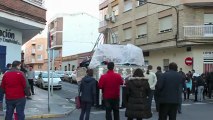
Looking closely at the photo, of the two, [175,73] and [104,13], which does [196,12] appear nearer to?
[104,13]

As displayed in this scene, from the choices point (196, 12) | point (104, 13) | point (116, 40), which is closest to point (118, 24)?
point (116, 40)

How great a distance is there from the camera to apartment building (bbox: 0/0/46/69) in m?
17.4

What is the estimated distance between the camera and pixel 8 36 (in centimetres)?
1945

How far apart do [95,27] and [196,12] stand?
50.6 metres

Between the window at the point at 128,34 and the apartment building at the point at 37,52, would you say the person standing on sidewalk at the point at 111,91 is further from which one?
the apartment building at the point at 37,52

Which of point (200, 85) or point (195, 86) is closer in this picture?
point (200, 85)

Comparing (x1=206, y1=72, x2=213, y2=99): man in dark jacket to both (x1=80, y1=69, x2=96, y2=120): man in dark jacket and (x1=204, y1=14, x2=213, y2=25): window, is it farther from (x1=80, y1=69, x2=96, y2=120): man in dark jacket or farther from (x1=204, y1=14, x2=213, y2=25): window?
(x1=80, y1=69, x2=96, y2=120): man in dark jacket

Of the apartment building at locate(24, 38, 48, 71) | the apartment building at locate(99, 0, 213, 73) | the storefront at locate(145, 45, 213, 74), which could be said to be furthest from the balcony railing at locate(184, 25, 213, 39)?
the apartment building at locate(24, 38, 48, 71)

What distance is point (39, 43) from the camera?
10788cm

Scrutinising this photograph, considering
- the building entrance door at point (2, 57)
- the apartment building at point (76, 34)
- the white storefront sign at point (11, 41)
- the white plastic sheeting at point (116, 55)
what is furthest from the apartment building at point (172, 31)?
the apartment building at point (76, 34)

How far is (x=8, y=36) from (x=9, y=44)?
0.40 metres

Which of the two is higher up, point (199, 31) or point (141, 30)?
point (141, 30)

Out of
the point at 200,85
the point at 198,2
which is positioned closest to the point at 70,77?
the point at 198,2

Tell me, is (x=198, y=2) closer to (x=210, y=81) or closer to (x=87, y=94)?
(x=210, y=81)
